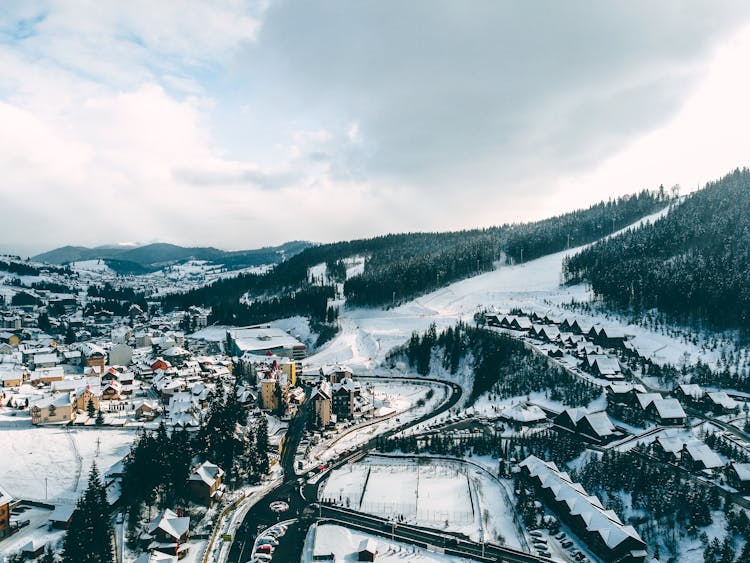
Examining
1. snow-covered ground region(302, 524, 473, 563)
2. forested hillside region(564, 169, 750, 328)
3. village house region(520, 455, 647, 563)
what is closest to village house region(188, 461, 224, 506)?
snow-covered ground region(302, 524, 473, 563)

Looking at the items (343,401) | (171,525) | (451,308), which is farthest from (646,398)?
(451,308)

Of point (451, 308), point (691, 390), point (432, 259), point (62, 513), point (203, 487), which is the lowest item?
point (203, 487)

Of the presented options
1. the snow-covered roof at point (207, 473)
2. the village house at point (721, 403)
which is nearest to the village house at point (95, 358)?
the snow-covered roof at point (207, 473)

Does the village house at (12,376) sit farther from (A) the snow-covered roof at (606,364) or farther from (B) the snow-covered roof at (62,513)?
(A) the snow-covered roof at (606,364)

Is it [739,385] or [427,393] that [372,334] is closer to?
[427,393]

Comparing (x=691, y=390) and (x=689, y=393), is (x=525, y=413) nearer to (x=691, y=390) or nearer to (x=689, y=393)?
(x=689, y=393)

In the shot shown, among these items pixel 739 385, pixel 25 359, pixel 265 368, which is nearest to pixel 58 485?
pixel 265 368
